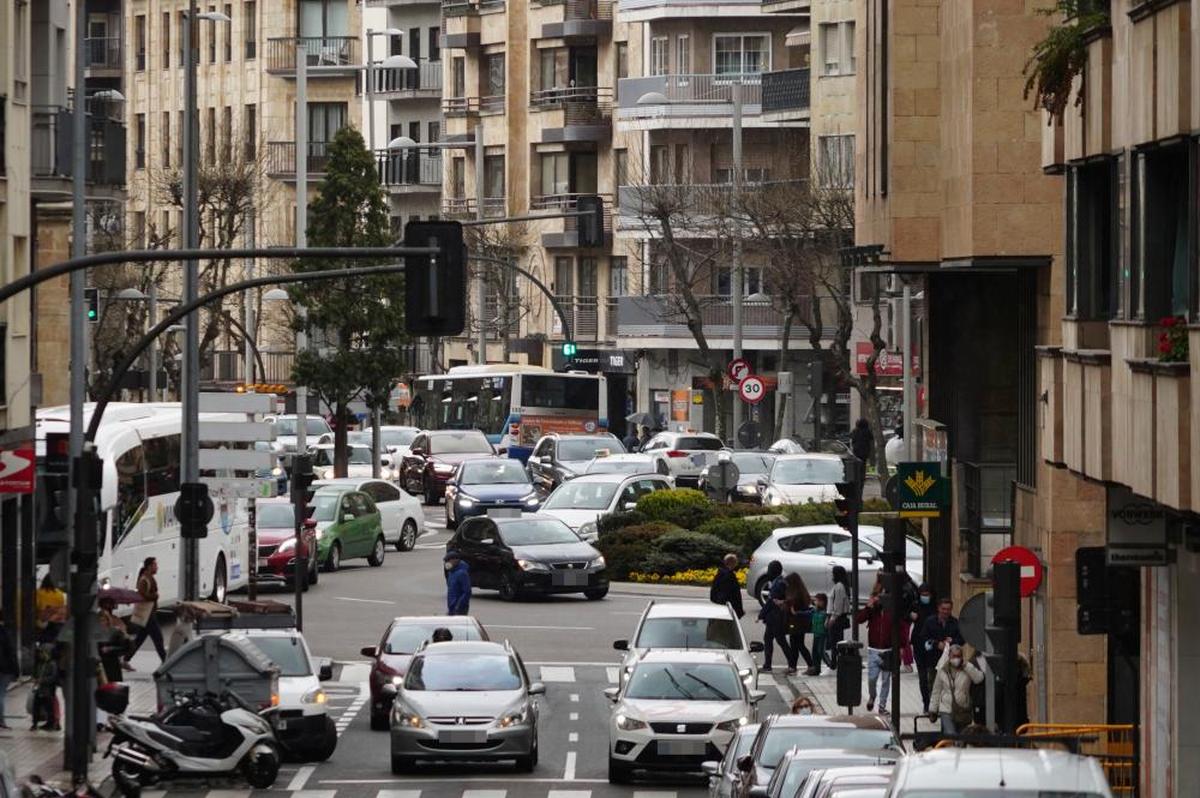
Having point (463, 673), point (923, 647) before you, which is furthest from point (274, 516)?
point (463, 673)

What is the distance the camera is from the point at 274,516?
164ft

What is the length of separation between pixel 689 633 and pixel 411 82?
272 ft

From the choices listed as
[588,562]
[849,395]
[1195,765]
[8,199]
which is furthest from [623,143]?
[1195,765]

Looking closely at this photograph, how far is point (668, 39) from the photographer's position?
311ft

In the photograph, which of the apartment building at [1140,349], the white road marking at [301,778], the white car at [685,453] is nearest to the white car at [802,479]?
the white car at [685,453]

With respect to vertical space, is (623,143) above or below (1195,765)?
above

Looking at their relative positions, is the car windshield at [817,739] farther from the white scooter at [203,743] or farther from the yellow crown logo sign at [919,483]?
the yellow crown logo sign at [919,483]

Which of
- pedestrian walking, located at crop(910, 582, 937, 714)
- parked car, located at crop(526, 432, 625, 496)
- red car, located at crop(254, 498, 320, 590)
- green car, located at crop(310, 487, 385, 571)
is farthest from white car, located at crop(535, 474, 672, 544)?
pedestrian walking, located at crop(910, 582, 937, 714)

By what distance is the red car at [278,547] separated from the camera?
1911 inches

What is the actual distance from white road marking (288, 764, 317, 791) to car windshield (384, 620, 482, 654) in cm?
346

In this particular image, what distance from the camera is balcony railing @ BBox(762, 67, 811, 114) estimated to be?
85.6 metres

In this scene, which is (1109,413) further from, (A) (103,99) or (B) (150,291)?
(B) (150,291)

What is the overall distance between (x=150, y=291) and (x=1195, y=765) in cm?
6072

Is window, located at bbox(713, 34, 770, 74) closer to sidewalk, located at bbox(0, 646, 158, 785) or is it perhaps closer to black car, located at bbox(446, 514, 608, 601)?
black car, located at bbox(446, 514, 608, 601)
